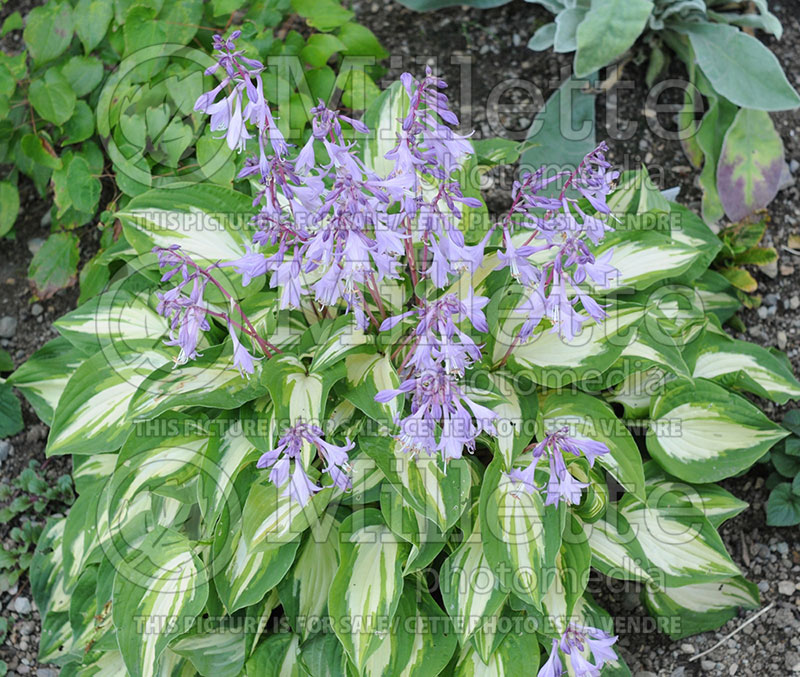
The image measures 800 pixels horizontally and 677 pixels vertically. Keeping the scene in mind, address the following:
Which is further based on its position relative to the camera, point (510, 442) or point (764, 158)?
point (764, 158)

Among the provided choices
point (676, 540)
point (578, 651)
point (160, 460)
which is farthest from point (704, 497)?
point (160, 460)

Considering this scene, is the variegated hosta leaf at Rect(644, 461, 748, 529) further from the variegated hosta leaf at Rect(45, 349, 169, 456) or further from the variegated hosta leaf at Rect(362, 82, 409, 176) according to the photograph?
the variegated hosta leaf at Rect(45, 349, 169, 456)

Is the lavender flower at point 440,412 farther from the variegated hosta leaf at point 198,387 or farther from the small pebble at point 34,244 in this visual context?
the small pebble at point 34,244

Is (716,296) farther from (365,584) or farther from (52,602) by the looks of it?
(52,602)

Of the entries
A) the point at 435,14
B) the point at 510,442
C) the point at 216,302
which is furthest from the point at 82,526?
the point at 435,14

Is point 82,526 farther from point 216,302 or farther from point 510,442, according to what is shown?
point 510,442

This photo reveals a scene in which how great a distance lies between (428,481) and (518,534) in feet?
0.85

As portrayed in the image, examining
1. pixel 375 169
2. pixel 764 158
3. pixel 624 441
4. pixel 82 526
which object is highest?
pixel 375 169

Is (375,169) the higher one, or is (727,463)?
(375,169)

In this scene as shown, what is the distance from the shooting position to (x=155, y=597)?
6.95ft

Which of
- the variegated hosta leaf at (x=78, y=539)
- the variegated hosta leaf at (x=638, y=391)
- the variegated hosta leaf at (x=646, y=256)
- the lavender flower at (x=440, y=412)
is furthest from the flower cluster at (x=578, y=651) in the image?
the variegated hosta leaf at (x=78, y=539)

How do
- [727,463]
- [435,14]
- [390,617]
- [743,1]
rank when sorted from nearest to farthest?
1. [390,617]
2. [727,463]
3. [743,1]
4. [435,14]

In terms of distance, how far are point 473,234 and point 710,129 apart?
1.26 meters

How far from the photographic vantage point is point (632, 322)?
2.17 m
